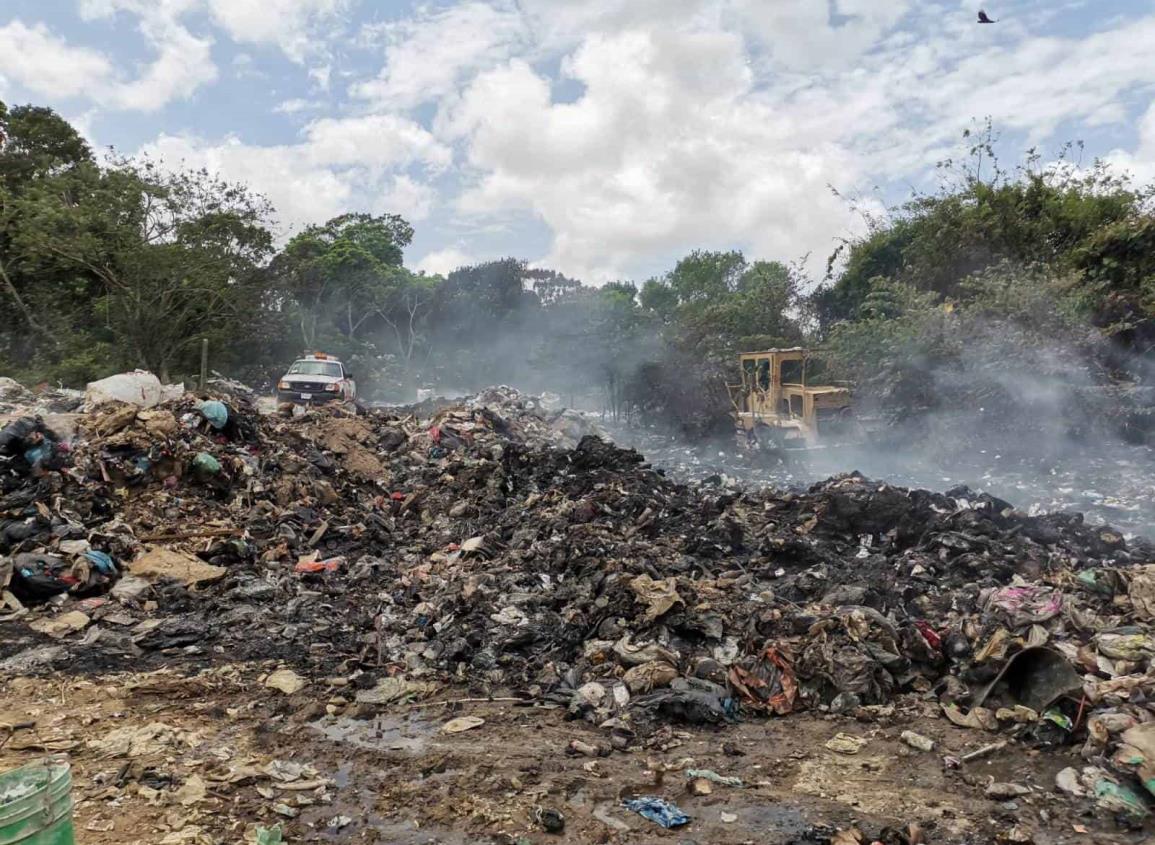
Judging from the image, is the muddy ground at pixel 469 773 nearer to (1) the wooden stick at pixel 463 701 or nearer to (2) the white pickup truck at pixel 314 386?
(1) the wooden stick at pixel 463 701

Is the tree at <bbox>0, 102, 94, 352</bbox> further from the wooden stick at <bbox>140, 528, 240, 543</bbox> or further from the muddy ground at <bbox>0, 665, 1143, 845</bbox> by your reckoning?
the muddy ground at <bbox>0, 665, 1143, 845</bbox>

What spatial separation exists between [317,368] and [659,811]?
14.2 metres

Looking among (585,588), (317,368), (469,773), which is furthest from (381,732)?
(317,368)

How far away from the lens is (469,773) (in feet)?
11.1

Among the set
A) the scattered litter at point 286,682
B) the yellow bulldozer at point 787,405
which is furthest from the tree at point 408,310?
the scattered litter at point 286,682

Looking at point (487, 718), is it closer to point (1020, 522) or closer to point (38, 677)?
point (38, 677)

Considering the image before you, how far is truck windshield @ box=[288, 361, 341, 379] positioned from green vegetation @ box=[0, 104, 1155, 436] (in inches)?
184

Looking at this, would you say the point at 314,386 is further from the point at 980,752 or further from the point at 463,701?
the point at 980,752

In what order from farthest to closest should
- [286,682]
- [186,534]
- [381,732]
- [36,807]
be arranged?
[186,534] < [286,682] < [381,732] < [36,807]

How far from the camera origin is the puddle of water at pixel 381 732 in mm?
3713

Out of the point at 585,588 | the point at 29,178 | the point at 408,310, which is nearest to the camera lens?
the point at 585,588

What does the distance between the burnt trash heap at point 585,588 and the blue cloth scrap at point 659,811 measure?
1.75ft

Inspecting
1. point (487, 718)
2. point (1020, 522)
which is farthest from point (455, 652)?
point (1020, 522)

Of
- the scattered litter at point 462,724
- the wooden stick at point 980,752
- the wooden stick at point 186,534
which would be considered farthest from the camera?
the wooden stick at point 186,534
